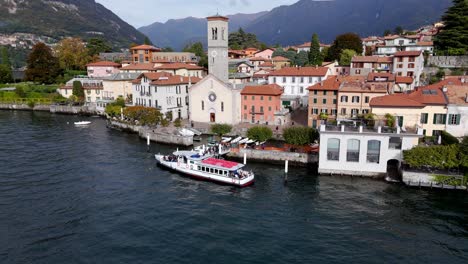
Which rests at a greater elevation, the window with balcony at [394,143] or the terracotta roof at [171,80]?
the terracotta roof at [171,80]

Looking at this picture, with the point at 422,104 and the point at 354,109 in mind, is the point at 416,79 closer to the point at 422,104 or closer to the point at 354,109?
the point at 354,109

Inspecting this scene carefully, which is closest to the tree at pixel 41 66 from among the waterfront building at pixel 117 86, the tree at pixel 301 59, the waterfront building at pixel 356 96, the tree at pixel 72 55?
the tree at pixel 72 55

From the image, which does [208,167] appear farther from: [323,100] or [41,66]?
[41,66]

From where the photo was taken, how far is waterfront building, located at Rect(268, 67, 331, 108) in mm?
70438

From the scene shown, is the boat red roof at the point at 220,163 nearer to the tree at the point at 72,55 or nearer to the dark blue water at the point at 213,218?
the dark blue water at the point at 213,218

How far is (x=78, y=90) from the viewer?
87625 millimetres

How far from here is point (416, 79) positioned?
69.4 m

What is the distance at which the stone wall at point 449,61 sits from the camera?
70312 mm

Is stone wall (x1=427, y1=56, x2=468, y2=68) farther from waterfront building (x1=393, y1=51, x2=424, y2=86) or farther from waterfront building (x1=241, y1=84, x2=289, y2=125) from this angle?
waterfront building (x1=241, y1=84, x2=289, y2=125)

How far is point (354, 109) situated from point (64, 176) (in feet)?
129

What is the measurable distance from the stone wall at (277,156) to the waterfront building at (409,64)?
120 feet

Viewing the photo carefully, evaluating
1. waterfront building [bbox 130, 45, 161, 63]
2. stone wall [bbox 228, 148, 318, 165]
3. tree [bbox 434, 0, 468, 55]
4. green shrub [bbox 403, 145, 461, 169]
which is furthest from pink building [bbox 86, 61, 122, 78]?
green shrub [bbox 403, 145, 461, 169]

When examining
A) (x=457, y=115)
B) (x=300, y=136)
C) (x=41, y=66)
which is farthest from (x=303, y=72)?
(x=41, y=66)

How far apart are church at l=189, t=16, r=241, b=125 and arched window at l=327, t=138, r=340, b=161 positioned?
2472 centimetres
